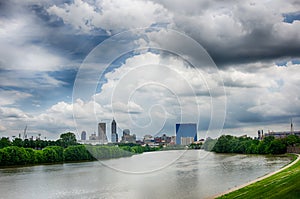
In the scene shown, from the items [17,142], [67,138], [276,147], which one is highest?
[67,138]

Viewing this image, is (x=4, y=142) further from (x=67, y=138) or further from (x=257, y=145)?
(x=257, y=145)

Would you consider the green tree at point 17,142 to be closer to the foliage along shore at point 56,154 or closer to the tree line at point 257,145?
the foliage along shore at point 56,154

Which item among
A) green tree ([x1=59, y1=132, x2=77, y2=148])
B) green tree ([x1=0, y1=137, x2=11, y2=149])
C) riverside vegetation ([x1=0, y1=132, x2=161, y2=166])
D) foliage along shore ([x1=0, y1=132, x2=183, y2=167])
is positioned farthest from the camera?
green tree ([x1=59, y1=132, x2=77, y2=148])

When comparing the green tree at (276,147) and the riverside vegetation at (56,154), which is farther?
the green tree at (276,147)

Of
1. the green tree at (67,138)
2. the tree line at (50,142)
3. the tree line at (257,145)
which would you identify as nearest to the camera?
the tree line at (257,145)

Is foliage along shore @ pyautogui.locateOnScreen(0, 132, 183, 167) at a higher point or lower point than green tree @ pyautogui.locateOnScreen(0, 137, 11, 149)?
lower

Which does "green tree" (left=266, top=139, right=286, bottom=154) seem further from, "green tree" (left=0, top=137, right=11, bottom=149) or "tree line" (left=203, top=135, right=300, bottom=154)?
"green tree" (left=0, top=137, right=11, bottom=149)

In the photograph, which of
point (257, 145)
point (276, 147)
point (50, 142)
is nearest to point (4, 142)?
point (50, 142)

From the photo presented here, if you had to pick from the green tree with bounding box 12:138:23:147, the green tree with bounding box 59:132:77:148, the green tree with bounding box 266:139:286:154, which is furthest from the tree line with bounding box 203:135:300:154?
the green tree with bounding box 12:138:23:147

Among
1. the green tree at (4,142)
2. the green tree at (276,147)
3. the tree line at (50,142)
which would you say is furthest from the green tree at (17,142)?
the green tree at (276,147)

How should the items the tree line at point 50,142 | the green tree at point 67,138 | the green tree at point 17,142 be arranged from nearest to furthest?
the green tree at point 17,142 → the tree line at point 50,142 → the green tree at point 67,138

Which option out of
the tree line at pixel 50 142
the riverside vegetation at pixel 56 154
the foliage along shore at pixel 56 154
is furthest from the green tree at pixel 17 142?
the foliage along shore at pixel 56 154

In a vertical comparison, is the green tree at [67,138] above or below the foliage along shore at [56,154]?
above

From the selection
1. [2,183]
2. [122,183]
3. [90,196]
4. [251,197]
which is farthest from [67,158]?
[251,197]
